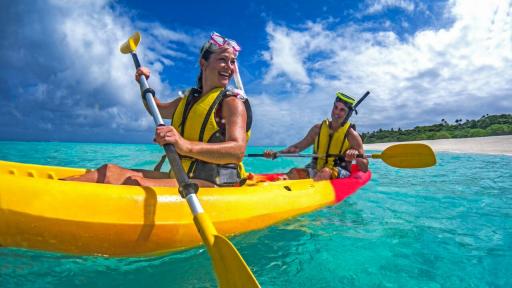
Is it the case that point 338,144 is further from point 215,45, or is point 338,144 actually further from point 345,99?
point 215,45

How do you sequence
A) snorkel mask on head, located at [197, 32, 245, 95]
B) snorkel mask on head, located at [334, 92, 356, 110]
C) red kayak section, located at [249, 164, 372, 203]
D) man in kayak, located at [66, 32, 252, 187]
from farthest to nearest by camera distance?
1. snorkel mask on head, located at [334, 92, 356, 110]
2. red kayak section, located at [249, 164, 372, 203]
3. snorkel mask on head, located at [197, 32, 245, 95]
4. man in kayak, located at [66, 32, 252, 187]

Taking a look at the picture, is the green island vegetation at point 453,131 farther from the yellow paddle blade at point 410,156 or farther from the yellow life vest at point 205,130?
the yellow life vest at point 205,130

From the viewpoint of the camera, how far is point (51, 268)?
7.79 feet

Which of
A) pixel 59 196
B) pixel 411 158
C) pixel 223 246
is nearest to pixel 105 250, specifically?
pixel 59 196

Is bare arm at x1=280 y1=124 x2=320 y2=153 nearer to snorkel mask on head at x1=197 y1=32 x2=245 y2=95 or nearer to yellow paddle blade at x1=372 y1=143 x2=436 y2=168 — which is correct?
yellow paddle blade at x1=372 y1=143 x2=436 y2=168

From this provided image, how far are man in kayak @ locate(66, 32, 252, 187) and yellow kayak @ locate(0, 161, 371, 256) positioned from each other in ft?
0.95

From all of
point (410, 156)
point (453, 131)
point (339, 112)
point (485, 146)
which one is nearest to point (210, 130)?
point (410, 156)

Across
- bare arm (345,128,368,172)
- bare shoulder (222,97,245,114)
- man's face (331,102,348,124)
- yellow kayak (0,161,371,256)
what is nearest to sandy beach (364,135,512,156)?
bare arm (345,128,368,172)

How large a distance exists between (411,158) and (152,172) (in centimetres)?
423

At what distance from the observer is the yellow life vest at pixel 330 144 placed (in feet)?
21.4

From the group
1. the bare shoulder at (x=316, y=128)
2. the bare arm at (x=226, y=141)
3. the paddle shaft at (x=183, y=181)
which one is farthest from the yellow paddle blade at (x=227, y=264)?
the bare shoulder at (x=316, y=128)

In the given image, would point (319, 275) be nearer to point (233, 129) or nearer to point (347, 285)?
point (347, 285)

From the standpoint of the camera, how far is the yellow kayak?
199 centimetres

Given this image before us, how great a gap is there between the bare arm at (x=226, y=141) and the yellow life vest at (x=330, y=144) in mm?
3991
